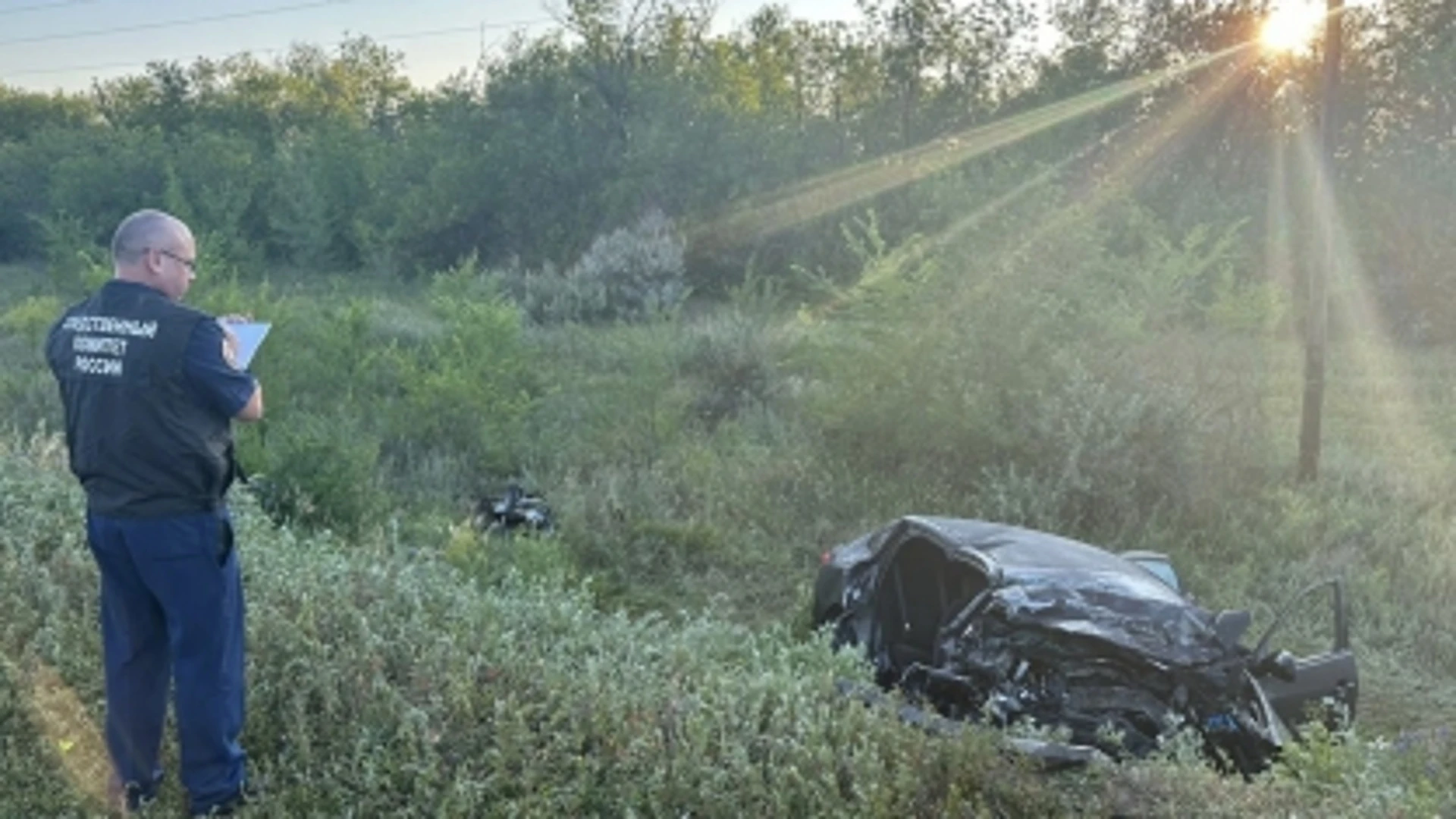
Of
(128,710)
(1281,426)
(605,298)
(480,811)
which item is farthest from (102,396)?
(605,298)

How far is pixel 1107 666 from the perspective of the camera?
5.29m

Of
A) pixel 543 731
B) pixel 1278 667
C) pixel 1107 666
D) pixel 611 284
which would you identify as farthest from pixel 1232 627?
pixel 611 284

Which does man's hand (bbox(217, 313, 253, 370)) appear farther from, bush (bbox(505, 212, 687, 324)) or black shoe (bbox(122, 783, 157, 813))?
bush (bbox(505, 212, 687, 324))

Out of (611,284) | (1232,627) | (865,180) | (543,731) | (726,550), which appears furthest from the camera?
(865,180)

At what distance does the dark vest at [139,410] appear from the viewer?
4.21 m

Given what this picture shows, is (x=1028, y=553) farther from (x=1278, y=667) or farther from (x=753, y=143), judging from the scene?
(x=753, y=143)

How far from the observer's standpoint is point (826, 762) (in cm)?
418

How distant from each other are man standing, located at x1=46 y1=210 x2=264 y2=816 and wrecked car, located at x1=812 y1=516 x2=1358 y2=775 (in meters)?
2.79

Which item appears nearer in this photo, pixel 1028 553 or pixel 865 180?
pixel 1028 553

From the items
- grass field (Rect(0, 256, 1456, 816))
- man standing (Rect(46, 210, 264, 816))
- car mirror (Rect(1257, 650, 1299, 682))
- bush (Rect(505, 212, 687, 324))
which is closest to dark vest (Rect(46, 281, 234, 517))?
man standing (Rect(46, 210, 264, 816))

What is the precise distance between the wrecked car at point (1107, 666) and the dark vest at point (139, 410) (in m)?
2.98

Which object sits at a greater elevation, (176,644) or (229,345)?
(229,345)

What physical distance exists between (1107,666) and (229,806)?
356 cm

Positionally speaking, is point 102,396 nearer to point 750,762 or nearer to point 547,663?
point 547,663
